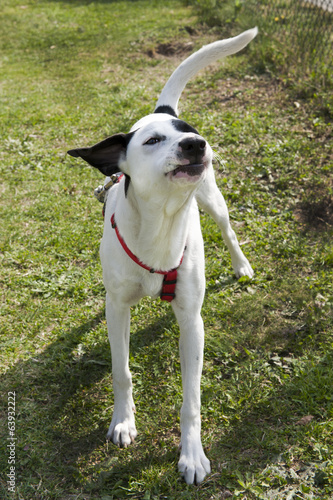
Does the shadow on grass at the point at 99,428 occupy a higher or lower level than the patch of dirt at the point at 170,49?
lower

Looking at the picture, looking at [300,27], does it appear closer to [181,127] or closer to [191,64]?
[191,64]

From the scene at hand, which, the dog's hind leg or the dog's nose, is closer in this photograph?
the dog's nose

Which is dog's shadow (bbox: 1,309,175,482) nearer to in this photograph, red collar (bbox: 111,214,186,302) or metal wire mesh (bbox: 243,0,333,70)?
red collar (bbox: 111,214,186,302)

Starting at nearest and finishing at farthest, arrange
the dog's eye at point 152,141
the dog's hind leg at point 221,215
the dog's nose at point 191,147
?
1. the dog's nose at point 191,147
2. the dog's eye at point 152,141
3. the dog's hind leg at point 221,215

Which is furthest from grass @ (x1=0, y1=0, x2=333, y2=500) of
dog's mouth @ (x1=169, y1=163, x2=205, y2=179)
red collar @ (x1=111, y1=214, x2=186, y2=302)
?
dog's mouth @ (x1=169, y1=163, x2=205, y2=179)

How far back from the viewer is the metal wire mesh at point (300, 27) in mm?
6617

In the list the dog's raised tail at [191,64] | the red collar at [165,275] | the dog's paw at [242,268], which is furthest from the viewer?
the dog's paw at [242,268]

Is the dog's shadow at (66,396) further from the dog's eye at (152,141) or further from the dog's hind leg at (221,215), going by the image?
the dog's eye at (152,141)

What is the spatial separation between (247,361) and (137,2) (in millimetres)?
9701

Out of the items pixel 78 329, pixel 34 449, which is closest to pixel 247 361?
pixel 78 329

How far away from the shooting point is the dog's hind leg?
366 cm

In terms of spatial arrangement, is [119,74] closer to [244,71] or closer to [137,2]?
[244,71]

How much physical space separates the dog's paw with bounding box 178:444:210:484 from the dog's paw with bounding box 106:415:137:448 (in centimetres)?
36

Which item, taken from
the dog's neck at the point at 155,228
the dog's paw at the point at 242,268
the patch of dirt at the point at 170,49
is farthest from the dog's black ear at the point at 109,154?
the patch of dirt at the point at 170,49
